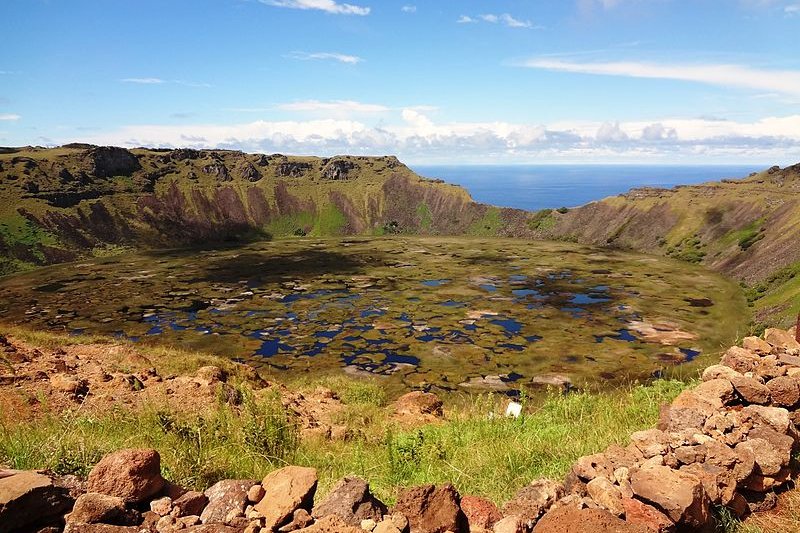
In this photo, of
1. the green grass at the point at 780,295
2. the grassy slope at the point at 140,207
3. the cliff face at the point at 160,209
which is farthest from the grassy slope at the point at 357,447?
the cliff face at the point at 160,209

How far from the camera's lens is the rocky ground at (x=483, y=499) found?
6.02 m

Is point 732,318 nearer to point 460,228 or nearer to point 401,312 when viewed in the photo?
point 401,312

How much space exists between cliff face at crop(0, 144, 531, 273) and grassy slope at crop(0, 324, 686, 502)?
5123 inches

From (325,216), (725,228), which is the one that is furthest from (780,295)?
(325,216)

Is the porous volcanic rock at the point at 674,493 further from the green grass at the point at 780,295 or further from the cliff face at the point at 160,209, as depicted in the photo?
the cliff face at the point at 160,209

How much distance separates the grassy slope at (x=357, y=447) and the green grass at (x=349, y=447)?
27mm

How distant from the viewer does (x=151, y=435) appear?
35.8 ft

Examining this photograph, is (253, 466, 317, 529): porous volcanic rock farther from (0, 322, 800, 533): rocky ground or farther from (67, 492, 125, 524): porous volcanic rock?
(67, 492, 125, 524): porous volcanic rock

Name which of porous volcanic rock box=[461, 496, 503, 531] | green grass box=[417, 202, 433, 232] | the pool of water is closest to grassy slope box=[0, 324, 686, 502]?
porous volcanic rock box=[461, 496, 503, 531]

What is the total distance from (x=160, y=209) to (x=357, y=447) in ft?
571

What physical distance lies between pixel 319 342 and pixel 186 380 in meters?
33.0

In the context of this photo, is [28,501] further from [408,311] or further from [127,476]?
[408,311]

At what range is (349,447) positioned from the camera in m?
16.0

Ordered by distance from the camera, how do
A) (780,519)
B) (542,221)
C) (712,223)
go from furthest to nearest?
(542,221)
(712,223)
(780,519)
